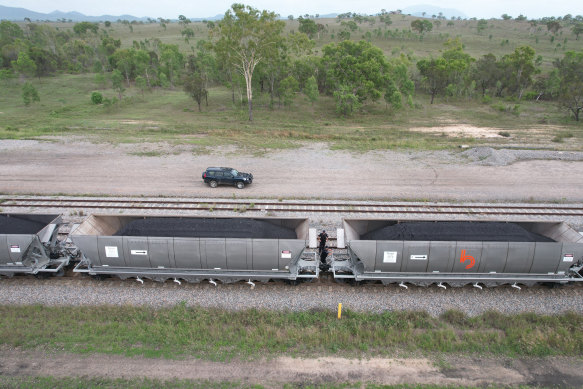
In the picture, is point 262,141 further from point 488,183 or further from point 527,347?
point 527,347

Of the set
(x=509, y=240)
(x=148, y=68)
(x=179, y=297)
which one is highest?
(x=148, y=68)

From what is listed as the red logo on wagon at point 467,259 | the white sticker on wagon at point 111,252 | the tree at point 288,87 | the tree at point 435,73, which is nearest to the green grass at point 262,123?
the tree at point 288,87

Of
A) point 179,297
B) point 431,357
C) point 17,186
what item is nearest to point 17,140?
point 17,186

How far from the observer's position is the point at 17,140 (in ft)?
121

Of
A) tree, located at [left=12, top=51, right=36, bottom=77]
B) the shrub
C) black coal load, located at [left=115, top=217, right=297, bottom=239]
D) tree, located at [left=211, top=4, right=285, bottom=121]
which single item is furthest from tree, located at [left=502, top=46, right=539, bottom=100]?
tree, located at [left=12, top=51, right=36, bottom=77]

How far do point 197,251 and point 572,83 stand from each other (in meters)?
65.4

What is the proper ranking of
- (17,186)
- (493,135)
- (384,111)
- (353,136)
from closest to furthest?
(17,186) → (353,136) → (493,135) → (384,111)

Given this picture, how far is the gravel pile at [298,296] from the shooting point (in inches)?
536

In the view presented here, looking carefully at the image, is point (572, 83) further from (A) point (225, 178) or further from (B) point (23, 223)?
(B) point (23, 223)

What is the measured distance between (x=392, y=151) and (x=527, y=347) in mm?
25155

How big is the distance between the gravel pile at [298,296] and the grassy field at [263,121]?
22.0 m

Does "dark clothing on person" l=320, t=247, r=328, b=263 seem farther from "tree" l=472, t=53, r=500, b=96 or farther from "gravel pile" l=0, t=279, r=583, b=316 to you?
"tree" l=472, t=53, r=500, b=96

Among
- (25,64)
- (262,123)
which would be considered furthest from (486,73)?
(25,64)

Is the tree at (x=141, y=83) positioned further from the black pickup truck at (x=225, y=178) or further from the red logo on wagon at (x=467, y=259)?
the red logo on wagon at (x=467, y=259)
